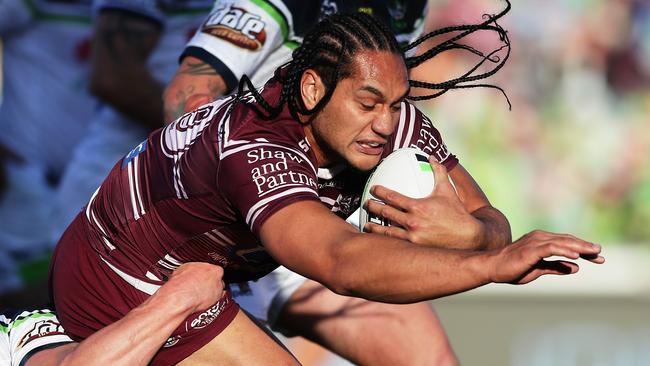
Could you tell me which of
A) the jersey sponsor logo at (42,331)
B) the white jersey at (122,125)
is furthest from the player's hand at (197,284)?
the white jersey at (122,125)

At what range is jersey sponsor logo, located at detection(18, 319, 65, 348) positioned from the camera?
4211mm

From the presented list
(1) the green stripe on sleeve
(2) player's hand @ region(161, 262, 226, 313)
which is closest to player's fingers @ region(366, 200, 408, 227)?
(2) player's hand @ region(161, 262, 226, 313)

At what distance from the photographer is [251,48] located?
15.9 feet

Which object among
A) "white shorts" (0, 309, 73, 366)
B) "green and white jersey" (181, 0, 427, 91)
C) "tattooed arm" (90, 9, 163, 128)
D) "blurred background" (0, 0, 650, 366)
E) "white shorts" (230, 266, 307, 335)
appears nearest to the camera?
"white shorts" (0, 309, 73, 366)

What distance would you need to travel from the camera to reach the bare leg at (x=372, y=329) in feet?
15.0

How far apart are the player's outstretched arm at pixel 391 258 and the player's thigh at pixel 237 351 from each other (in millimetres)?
843

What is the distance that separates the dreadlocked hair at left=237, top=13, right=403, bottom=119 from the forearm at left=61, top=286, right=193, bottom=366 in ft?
2.59

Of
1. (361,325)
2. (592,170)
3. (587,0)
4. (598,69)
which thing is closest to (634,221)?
(592,170)

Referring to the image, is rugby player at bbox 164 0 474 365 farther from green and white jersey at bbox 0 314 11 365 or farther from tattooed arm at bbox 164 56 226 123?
green and white jersey at bbox 0 314 11 365

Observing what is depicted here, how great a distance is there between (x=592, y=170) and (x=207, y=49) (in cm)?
570

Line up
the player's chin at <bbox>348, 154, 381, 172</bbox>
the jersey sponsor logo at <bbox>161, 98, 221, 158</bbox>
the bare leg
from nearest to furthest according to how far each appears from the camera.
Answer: the player's chin at <bbox>348, 154, 381, 172</bbox> → the jersey sponsor logo at <bbox>161, 98, 221, 158</bbox> → the bare leg

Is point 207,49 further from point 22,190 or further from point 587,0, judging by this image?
point 587,0

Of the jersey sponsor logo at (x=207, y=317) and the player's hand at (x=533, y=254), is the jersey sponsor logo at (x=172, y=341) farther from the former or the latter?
the player's hand at (x=533, y=254)

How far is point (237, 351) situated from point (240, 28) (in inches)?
56.9
